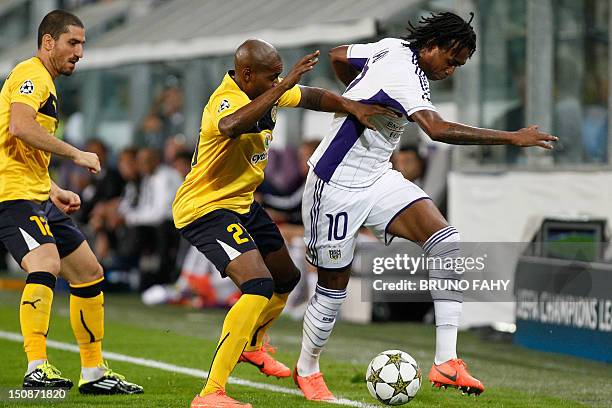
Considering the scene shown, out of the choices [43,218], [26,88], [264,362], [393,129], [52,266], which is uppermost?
[26,88]

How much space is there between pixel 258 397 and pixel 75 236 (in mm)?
1517

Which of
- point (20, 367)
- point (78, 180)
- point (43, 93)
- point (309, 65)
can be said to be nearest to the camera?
point (309, 65)

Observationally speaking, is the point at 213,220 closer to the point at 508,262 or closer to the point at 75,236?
the point at 75,236

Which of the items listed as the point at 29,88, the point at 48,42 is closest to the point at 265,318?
the point at 29,88

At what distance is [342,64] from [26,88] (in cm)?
204

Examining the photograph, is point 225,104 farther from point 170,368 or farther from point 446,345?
point 170,368

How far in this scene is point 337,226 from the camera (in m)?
7.80

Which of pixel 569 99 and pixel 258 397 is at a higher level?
pixel 569 99

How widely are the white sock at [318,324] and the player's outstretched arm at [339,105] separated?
42.4 inches

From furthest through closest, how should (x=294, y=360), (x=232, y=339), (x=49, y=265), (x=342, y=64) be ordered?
1. (x=294, y=360)
2. (x=342, y=64)
3. (x=49, y=265)
4. (x=232, y=339)

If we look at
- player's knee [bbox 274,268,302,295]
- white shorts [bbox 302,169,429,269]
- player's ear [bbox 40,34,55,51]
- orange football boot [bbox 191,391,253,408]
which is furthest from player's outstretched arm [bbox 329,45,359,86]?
orange football boot [bbox 191,391,253,408]

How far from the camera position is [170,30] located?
17656 millimetres

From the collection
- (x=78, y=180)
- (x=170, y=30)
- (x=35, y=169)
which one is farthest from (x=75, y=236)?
(x=78, y=180)

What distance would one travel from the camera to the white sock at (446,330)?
291 inches
